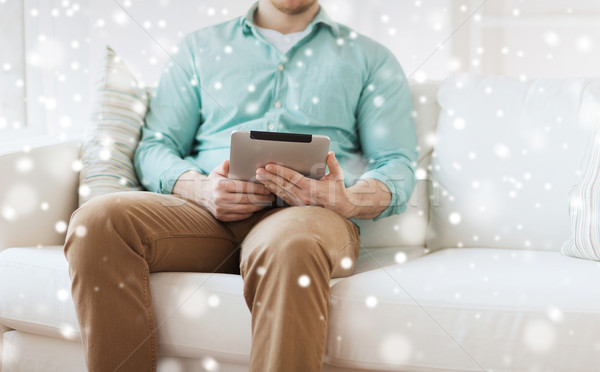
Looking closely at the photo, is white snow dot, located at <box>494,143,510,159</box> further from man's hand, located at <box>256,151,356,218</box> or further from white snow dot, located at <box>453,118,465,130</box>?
man's hand, located at <box>256,151,356,218</box>

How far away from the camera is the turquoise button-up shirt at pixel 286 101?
4.41 ft

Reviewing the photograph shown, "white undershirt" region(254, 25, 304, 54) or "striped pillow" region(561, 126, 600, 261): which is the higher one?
"white undershirt" region(254, 25, 304, 54)

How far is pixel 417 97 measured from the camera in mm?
1463

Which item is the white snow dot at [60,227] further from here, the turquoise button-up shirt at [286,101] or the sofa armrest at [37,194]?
the turquoise button-up shirt at [286,101]

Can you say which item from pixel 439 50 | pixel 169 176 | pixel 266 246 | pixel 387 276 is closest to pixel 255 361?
pixel 266 246

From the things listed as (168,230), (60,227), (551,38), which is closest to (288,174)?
(168,230)

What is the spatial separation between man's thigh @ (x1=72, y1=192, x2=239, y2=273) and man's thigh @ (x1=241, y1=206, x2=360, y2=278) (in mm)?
92

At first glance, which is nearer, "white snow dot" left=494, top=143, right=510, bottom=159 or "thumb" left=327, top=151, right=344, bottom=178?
"thumb" left=327, top=151, right=344, bottom=178

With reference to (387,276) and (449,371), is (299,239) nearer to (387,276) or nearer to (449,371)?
(387,276)

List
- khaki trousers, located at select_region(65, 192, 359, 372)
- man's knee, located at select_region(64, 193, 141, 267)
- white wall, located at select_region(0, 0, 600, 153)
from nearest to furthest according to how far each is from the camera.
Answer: khaki trousers, located at select_region(65, 192, 359, 372), man's knee, located at select_region(64, 193, 141, 267), white wall, located at select_region(0, 0, 600, 153)

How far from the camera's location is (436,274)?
40.6 inches

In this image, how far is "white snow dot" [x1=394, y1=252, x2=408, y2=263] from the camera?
4.05 ft

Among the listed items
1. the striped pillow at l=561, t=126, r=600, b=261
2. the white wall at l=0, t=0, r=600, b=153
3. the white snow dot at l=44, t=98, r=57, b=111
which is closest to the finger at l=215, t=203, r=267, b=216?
the striped pillow at l=561, t=126, r=600, b=261

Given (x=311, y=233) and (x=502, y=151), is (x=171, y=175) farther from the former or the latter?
(x=502, y=151)
